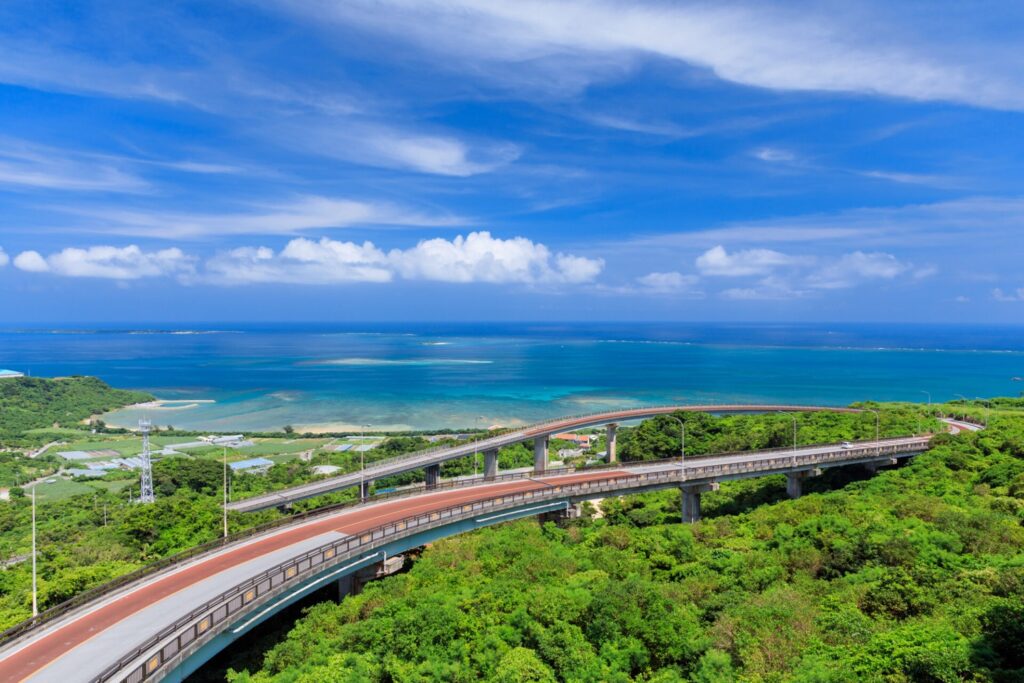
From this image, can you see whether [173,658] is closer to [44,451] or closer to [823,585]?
[823,585]

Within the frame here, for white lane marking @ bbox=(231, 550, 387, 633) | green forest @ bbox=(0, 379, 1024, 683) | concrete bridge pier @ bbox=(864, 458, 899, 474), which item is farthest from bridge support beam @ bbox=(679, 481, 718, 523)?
white lane marking @ bbox=(231, 550, 387, 633)

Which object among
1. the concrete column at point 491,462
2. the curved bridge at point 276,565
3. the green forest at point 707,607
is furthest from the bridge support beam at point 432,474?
the green forest at point 707,607

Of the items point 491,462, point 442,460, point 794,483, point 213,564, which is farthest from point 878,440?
point 213,564

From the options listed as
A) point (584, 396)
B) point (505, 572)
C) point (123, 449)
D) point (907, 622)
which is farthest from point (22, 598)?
point (584, 396)

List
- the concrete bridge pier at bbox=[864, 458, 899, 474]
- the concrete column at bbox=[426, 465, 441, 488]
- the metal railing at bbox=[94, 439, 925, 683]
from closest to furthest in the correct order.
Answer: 1. the metal railing at bbox=[94, 439, 925, 683]
2. the concrete bridge pier at bbox=[864, 458, 899, 474]
3. the concrete column at bbox=[426, 465, 441, 488]

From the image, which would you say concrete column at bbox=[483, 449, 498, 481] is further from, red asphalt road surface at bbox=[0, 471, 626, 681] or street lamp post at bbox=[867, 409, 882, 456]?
street lamp post at bbox=[867, 409, 882, 456]

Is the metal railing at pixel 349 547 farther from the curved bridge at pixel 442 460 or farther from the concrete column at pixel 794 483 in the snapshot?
the curved bridge at pixel 442 460

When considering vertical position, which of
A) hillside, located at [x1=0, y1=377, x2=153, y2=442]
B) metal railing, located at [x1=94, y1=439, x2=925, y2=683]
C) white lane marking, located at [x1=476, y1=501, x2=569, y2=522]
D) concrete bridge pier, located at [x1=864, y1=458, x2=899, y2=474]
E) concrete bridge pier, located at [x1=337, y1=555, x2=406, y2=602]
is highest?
metal railing, located at [x1=94, y1=439, x2=925, y2=683]
